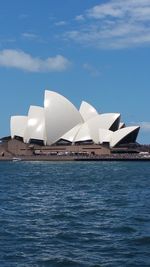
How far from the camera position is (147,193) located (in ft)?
78.2

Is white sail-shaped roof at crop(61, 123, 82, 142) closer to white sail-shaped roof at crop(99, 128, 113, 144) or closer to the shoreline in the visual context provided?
the shoreline

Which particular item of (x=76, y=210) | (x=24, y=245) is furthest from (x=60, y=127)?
(x=24, y=245)

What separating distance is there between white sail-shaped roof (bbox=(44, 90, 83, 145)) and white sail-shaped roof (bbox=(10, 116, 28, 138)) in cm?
570

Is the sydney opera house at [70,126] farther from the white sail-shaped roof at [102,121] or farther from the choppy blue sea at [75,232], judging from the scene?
the choppy blue sea at [75,232]

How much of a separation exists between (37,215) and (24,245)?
4555 millimetres

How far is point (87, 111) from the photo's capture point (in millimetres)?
85625

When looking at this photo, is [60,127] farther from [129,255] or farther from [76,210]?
[129,255]

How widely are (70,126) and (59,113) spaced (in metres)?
3.86

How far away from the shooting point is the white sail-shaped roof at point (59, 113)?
262 ft

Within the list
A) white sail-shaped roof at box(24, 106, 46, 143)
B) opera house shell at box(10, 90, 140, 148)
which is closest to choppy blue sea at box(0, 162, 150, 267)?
opera house shell at box(10, 90, 140, 148)

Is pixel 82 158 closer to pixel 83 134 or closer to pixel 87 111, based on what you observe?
pixel 83 134

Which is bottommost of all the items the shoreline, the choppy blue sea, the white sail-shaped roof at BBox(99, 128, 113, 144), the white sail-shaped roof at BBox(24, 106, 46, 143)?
the choppy blue sea

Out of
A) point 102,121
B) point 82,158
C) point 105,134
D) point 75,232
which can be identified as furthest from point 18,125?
point 75,232

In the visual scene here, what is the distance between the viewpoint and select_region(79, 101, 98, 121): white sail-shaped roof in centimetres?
8522
